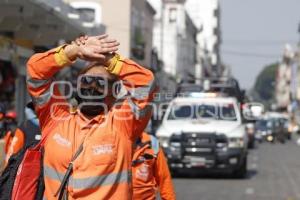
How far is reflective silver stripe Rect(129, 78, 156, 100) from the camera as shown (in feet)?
17.3

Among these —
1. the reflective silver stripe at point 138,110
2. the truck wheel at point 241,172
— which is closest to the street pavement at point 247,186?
the truck wheel at point 241,172

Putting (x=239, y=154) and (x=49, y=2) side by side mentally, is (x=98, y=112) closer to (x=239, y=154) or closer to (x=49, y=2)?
(x=239, y=154)

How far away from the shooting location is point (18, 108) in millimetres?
33031

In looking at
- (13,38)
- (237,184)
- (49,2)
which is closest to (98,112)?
(237,184)

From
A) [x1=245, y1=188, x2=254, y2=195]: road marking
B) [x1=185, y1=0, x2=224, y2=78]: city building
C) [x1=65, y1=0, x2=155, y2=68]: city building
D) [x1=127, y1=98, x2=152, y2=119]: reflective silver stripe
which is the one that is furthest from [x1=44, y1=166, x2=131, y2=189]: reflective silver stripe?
[x1=185, y1=0, x2=224, y2=78]: city building

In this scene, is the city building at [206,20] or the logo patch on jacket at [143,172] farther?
the city building at [206,20]

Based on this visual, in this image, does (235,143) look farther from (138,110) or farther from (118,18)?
(118,18)

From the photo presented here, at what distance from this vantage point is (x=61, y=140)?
495cm

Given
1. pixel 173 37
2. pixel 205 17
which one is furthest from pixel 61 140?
pixel 205 17

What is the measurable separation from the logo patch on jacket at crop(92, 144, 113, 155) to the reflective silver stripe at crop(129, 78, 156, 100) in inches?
20.1

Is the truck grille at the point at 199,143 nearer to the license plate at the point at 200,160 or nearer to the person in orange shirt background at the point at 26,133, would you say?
the license plate at the point at 200,160

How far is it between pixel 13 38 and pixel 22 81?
7.14 feet

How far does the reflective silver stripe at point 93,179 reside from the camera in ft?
15.9

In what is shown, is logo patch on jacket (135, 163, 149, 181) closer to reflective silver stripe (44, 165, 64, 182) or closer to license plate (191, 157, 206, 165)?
reflective silver stripe (44, 165, 64, 182)
